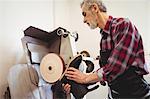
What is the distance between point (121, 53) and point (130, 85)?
9.3 inches

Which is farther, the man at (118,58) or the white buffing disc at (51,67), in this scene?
the white buffing disc at (51,67)

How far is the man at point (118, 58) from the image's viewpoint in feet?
4.14

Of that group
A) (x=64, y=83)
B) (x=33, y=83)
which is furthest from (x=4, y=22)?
(x=64, y=83)

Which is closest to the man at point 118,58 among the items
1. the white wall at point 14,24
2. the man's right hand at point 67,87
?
the man's right hand at point 67,87

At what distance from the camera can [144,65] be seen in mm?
1338

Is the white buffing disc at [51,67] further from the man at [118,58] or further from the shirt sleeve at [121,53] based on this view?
the shirt sleeve at [121,53]

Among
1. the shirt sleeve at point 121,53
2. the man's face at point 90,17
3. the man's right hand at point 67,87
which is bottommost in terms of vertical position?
the man's right hand at point 67,87

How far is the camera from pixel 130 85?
4.49ft

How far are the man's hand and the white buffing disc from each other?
5.4 inches

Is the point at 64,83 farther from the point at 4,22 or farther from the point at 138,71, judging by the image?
the point at 4,22

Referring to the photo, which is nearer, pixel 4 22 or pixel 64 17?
pixel 4 22

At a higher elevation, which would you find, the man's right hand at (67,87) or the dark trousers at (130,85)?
the dark trousers at (130,85)

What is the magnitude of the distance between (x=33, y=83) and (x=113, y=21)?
3.10 ft

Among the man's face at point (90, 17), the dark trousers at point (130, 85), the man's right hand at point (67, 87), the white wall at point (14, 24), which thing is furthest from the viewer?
the white wall at point (14, 24)
